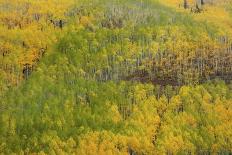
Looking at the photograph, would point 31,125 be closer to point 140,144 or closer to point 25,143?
point 25,143

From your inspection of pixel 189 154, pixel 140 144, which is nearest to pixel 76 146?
pixel 140 144

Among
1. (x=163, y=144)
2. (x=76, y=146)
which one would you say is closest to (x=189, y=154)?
(x=163, y=144)

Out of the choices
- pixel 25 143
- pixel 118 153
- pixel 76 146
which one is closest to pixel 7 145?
pixel 25 143

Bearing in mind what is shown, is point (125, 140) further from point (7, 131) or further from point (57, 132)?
point (7, 131)

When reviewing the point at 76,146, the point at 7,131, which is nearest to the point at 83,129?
the point at 76,146

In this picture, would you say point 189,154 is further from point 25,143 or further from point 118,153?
point 25,143

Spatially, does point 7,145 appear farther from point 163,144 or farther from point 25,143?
point 163,144
